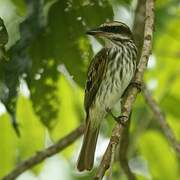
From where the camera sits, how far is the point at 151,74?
4.57 m

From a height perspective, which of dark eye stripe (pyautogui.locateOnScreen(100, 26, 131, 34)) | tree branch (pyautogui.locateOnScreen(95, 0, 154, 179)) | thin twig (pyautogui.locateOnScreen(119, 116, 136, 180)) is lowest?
thin twig (pyautogui.locateOnScreen(119, 116, 136, 180))

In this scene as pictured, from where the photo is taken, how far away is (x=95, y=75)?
4.35 metres

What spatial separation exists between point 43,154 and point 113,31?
0.94 metres

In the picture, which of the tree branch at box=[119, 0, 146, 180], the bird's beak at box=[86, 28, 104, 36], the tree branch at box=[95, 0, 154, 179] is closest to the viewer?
the tree branch at box=[95, 0, 154, 179]

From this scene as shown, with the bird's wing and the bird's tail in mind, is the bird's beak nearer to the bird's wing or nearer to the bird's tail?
the bird's wing

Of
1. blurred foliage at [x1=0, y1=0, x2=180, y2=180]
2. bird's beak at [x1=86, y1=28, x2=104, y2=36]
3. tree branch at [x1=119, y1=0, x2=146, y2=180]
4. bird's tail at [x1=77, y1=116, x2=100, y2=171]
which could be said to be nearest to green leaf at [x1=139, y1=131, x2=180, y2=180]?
blurred foliage at [x1=0, y1=0, x2=180, y2=180]

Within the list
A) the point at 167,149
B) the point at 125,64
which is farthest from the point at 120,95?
the point at 167,149

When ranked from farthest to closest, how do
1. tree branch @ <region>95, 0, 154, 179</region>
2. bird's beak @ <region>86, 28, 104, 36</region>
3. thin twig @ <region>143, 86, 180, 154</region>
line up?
thin twig @ <region>143, 86, 180, 154</region>
bird's beak @ <region>86, 28, 104, 36</region>
tree branch @ <region>95, 0, 154, 179</region>

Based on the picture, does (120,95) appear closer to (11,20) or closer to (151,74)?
(151,74)

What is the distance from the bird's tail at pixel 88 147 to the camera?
169 inches

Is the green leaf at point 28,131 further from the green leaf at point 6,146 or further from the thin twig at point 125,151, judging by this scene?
the thin twig at point 125,151

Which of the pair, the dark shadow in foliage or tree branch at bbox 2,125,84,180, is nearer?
the dark shadow in foliage

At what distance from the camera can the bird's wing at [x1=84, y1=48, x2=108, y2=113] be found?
14.2 ft

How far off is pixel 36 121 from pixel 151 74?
934 millimetres
